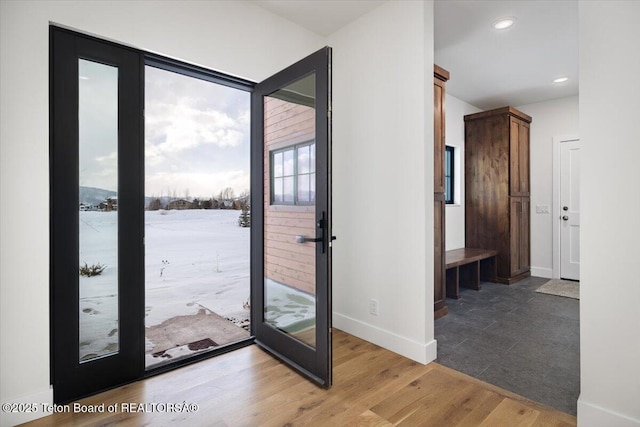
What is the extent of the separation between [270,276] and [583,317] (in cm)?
197

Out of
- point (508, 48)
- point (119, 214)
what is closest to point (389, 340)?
point (119, 214)

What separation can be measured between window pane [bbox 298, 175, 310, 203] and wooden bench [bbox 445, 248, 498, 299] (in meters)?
2.27

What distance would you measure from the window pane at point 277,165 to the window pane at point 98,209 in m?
A: 1.05

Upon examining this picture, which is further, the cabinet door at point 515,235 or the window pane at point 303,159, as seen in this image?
the cabinet door at point 515,235

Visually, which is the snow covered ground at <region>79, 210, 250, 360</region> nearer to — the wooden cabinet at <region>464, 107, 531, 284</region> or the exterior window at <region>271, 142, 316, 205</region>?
the exterior window at <region>271, 142, 316, 205</region>

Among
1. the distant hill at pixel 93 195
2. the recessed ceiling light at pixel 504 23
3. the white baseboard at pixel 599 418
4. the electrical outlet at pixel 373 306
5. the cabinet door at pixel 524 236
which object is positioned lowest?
the white baseboard at pixel 599 418

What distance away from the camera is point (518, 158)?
16.5ft

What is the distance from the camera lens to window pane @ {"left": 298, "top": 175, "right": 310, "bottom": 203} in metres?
2.29

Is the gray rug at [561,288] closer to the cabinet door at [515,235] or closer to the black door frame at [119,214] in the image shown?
the cabinet door at [515,235]

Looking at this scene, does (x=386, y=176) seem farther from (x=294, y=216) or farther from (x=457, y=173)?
A: (x=457, y=173)

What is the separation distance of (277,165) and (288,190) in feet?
0.78

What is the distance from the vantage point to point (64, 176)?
6.22ft

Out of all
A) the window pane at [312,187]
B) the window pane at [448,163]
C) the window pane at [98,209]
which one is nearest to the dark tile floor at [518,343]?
the window pane at [312,187]

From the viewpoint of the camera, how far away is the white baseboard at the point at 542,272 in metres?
5.23
